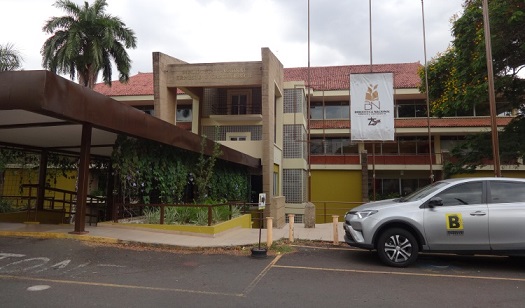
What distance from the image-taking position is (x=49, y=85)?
6758 mm

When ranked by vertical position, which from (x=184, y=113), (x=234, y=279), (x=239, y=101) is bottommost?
(x=234, y=279)

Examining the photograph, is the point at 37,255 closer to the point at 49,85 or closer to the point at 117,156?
the point at 49,85

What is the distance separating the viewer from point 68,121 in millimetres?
8695

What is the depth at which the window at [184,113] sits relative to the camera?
97.0ft

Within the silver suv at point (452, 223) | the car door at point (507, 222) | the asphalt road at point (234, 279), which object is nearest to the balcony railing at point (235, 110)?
the asphalt road at point (234, 279)

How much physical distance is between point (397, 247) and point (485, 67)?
11.6 metres

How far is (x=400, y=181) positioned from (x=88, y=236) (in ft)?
86.3

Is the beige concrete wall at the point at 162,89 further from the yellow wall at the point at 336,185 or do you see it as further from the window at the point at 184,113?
the yellow wall at the point at 336,185

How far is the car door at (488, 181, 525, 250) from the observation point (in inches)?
270

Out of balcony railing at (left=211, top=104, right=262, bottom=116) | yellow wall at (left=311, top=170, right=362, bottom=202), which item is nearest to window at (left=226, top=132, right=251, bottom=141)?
balcony railing at (left=211, top=104, right=262, bottom=116)

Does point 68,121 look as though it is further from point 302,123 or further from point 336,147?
point 336,147

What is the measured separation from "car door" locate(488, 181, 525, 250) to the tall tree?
9326 mm

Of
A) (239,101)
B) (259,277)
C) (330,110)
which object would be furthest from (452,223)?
(330,110)

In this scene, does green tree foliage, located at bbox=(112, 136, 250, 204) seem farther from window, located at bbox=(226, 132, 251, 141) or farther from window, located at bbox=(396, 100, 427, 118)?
window, located at bbox=(396, 100, 427, 118)
